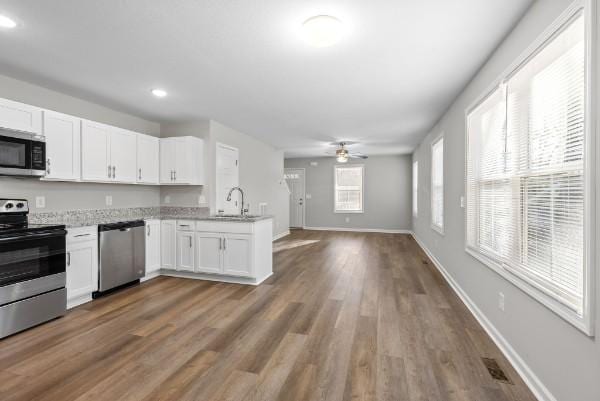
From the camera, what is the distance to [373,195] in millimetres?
9141

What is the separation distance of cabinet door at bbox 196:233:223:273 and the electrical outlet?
176cm

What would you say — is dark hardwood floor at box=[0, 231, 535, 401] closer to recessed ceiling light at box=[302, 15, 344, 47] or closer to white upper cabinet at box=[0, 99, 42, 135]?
white upper cabinet at box=[0, 99, 42, 135]

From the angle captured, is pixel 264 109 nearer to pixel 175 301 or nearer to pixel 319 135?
pixel 319 135

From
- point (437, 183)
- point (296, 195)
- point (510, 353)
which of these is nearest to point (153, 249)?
point (510, 353)

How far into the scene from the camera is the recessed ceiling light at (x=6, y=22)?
6.60 ft

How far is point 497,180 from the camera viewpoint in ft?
8.19

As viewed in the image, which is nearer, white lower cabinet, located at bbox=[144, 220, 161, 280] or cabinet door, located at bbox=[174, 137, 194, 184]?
white lower cabinet, located at bbox=[144, 220, 161, 280]

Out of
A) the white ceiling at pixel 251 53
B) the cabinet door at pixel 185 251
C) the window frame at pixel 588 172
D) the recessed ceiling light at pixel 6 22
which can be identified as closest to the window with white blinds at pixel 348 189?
the white ceiling at pixel 251 53

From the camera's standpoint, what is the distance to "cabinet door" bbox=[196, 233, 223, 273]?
405 cm

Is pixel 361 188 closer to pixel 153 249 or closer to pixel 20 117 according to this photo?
pixel 153 249

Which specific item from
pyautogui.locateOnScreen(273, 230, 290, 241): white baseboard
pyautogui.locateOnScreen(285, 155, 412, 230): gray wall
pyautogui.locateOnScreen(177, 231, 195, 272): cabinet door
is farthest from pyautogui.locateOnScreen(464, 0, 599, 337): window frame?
pyautogui.locateOnScreen(285, 155, 412, 230): gray wall

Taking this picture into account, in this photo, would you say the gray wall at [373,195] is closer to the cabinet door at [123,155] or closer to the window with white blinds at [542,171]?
the cabinet door at [123,155]

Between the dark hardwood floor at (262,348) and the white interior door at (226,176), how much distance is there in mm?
1620

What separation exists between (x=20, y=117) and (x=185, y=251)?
2367 millimetres
